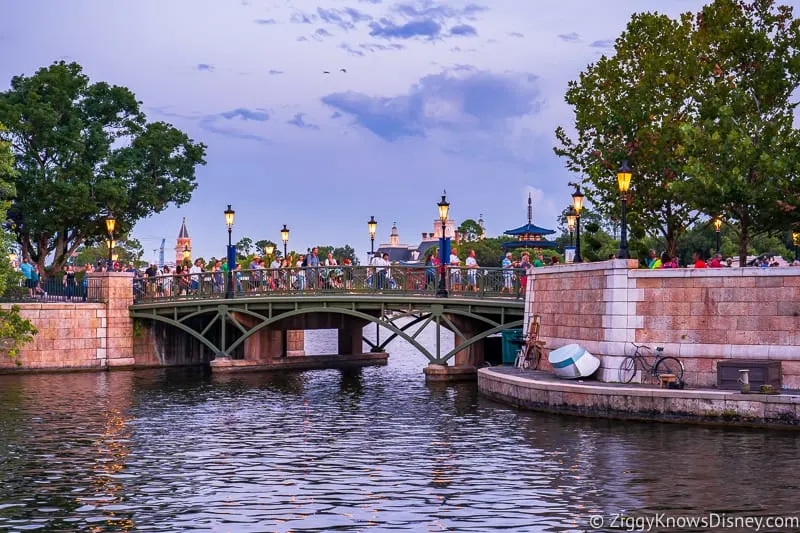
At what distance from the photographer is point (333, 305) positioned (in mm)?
39094

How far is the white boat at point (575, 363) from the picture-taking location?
27672mm

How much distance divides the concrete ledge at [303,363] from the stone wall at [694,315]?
16.9 meters

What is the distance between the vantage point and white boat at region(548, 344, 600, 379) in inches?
1089

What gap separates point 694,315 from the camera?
26.5 metres

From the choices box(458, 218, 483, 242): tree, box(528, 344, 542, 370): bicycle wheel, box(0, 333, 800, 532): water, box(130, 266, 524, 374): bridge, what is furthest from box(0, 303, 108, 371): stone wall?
box(458, 218, 483, 242): tree

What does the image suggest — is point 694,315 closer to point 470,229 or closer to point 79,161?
point 79,161

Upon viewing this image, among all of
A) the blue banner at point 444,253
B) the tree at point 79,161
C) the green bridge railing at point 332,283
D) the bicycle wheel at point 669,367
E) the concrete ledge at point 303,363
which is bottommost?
the concrete ledge at point 303,363

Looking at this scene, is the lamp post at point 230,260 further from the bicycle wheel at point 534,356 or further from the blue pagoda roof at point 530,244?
the bicycle wheel at point 534,356

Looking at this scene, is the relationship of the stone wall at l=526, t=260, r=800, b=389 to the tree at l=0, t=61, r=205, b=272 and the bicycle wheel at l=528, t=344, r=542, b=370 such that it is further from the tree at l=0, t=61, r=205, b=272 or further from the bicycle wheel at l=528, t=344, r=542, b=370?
the tree at l=0, t=61, r=205, b=272

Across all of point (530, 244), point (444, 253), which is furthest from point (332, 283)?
point (530, 244)

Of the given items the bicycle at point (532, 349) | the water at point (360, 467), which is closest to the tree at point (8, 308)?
the water at point (360, 467)

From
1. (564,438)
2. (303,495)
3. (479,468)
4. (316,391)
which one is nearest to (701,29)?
(316,391)

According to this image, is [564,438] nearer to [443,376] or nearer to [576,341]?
[576,341]

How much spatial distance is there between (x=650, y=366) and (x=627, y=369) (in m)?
0.64
